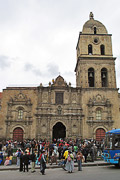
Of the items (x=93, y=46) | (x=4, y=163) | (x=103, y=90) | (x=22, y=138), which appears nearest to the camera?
(x=4, y=163)

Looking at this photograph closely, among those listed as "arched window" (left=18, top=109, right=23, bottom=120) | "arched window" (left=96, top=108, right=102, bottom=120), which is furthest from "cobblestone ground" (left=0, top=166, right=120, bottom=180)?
"arched window" (left=96, top=108, right=102, bottom=120)

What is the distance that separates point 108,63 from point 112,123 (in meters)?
11.0

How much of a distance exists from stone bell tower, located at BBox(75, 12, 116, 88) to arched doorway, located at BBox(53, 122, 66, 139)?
795 cm

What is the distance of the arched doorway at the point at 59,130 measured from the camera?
1272 inches

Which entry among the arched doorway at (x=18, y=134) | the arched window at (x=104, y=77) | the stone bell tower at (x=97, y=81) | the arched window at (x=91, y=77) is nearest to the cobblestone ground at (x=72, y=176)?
the arched doorway at (x=18, y=134)

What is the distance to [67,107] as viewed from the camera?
3162cm

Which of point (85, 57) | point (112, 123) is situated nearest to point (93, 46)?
point (85, 57)

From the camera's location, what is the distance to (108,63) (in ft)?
114

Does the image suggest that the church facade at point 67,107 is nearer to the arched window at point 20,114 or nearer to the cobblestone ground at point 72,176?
the arched window at point 20,114

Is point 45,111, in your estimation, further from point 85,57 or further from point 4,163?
point 4,163

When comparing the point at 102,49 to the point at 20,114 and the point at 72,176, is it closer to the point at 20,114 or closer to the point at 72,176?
the point at 20,114

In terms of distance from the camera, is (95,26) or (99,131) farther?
(95,26)

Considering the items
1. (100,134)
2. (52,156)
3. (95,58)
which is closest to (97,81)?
(95,58)

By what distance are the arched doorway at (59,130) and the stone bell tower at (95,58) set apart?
7951mm
